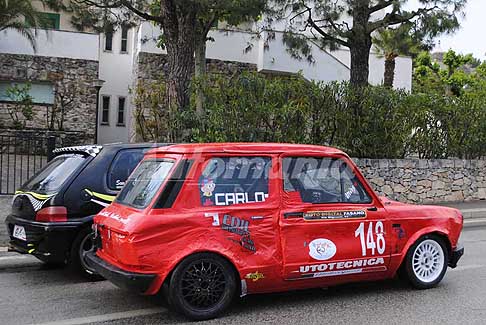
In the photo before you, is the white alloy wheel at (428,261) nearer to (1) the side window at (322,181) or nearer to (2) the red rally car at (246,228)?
(2) the red rally car at (246,228)

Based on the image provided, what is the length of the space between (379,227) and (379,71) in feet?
63.2

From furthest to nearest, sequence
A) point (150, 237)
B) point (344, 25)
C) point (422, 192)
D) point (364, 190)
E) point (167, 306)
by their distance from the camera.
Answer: point (344, 25)
point (422, 192)
point (364, 190)
point (167, 306)
point (150, 237)

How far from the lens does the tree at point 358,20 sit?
14.4 meters

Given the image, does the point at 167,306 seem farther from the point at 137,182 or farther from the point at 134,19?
the point at 134,19

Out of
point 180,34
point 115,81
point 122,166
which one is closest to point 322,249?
point 122,166

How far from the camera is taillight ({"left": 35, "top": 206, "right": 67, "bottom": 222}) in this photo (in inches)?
262

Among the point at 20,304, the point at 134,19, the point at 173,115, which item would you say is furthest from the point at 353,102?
the point at 20,304

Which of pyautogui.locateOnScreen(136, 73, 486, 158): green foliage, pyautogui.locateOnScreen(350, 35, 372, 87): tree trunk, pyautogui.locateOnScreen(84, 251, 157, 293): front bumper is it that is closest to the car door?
pyautogui.locateOnScreen(84, 251, 157, 293): front bumper

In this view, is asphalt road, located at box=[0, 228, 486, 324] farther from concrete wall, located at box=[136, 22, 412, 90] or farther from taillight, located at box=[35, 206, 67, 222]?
concrete wall, located at box=[136, 22, 412, 90]

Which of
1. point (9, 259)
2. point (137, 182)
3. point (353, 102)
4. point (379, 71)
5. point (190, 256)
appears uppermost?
point (379, 71)

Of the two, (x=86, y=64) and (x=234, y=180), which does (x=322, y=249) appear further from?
(x=86, y=64)

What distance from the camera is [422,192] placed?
1480cm

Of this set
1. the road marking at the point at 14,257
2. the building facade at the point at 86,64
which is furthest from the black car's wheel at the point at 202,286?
the building facade at the point at 86,64

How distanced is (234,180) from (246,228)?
495 mm
